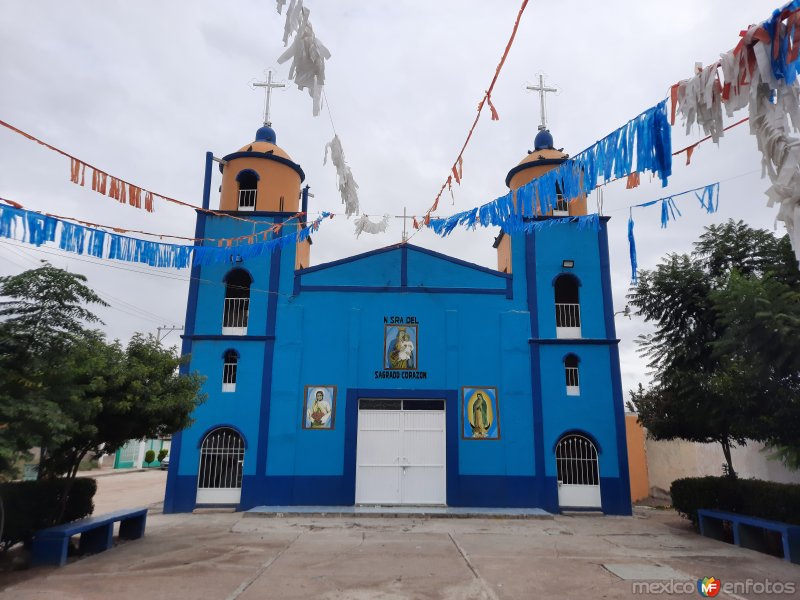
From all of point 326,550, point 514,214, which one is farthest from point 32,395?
point 514,214

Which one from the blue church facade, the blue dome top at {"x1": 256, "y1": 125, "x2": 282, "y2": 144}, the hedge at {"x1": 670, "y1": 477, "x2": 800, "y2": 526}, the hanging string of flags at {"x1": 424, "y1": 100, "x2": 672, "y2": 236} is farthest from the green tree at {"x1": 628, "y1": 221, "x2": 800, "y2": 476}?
the blue dome top at {"x1": 256, "y1": 125, "x2": 282, "y2": 144}

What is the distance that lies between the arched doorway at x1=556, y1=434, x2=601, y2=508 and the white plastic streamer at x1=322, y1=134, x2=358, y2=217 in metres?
8.62

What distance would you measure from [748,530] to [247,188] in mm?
A: 14122

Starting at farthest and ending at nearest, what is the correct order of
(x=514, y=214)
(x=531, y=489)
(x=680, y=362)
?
(x=531, y=489) → (x=680, y=362) → (x=514, y=214)

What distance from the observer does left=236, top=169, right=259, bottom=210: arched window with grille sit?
16.4 meters

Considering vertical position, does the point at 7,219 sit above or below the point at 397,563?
above

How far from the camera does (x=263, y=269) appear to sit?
51.5 ft

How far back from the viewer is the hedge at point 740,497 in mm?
9352

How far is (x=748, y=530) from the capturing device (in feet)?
32.5

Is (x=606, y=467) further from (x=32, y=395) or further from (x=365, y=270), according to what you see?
(x=32, y=395)

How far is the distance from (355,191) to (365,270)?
6.25 meters

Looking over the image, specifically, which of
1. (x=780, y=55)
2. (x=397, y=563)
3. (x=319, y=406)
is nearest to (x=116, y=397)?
(x=397, y=563)

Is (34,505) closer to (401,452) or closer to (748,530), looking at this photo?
(401,452)

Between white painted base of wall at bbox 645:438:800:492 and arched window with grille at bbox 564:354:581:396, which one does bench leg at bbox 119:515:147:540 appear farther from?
white painted base of wall at bbox 645:438:800:492
